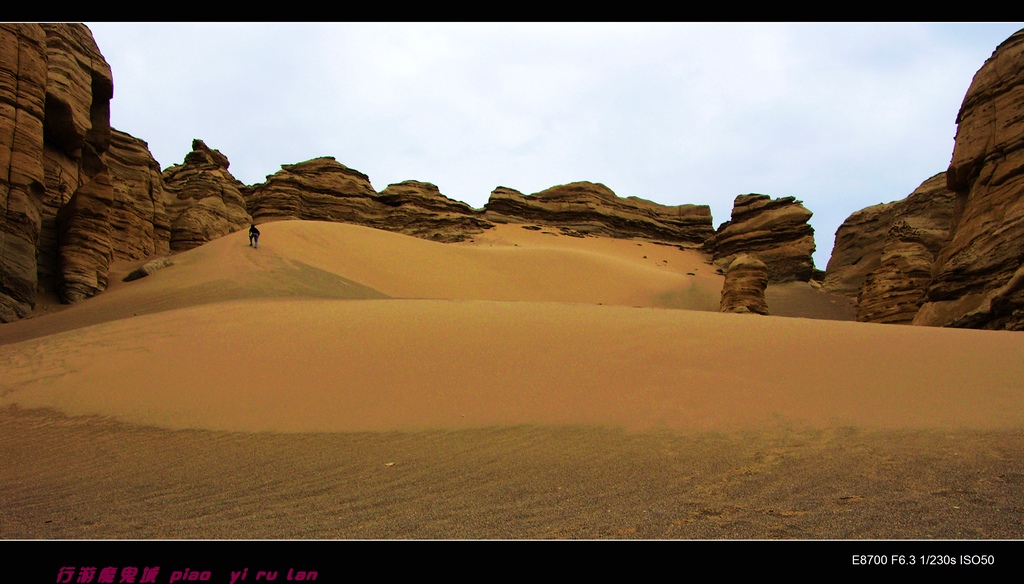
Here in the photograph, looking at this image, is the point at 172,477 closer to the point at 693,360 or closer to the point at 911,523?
the point at 911,523

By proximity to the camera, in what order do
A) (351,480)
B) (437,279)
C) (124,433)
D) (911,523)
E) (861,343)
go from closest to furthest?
(911,523) < (351,480) < (124,433) < (861,343) < (437,279)

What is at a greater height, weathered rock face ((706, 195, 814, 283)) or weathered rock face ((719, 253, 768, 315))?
weathered rock face ((706, 195, 814, 283))

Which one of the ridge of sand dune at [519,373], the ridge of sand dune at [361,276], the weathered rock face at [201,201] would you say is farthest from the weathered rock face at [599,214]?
the ridge of sand dune at [519,373]

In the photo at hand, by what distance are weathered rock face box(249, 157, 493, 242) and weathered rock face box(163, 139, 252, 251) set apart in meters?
5.42

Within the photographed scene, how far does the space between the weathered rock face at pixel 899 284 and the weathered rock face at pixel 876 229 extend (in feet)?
23.2

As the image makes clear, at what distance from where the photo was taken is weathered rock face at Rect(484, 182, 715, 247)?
44.3m

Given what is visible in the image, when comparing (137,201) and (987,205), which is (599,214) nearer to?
(987,205)

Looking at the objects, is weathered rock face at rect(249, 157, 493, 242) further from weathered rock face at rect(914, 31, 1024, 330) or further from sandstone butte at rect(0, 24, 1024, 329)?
weathered rock face at rect(914, 31, 1024, 330)

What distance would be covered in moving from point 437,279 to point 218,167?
17.9 meters

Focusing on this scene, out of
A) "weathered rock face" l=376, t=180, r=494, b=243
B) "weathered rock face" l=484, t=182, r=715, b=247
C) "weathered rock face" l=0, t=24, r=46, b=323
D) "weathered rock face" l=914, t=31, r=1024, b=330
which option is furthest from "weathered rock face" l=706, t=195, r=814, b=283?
"weathered rock face" l=0, t=24, r=46, b=323

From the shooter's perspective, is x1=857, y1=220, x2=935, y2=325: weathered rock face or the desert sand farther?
x1=857, y1=220, x2=935, y2=325: weathered rock face

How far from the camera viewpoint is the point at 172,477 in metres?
3.31

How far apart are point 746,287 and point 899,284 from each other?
4.92 metres
